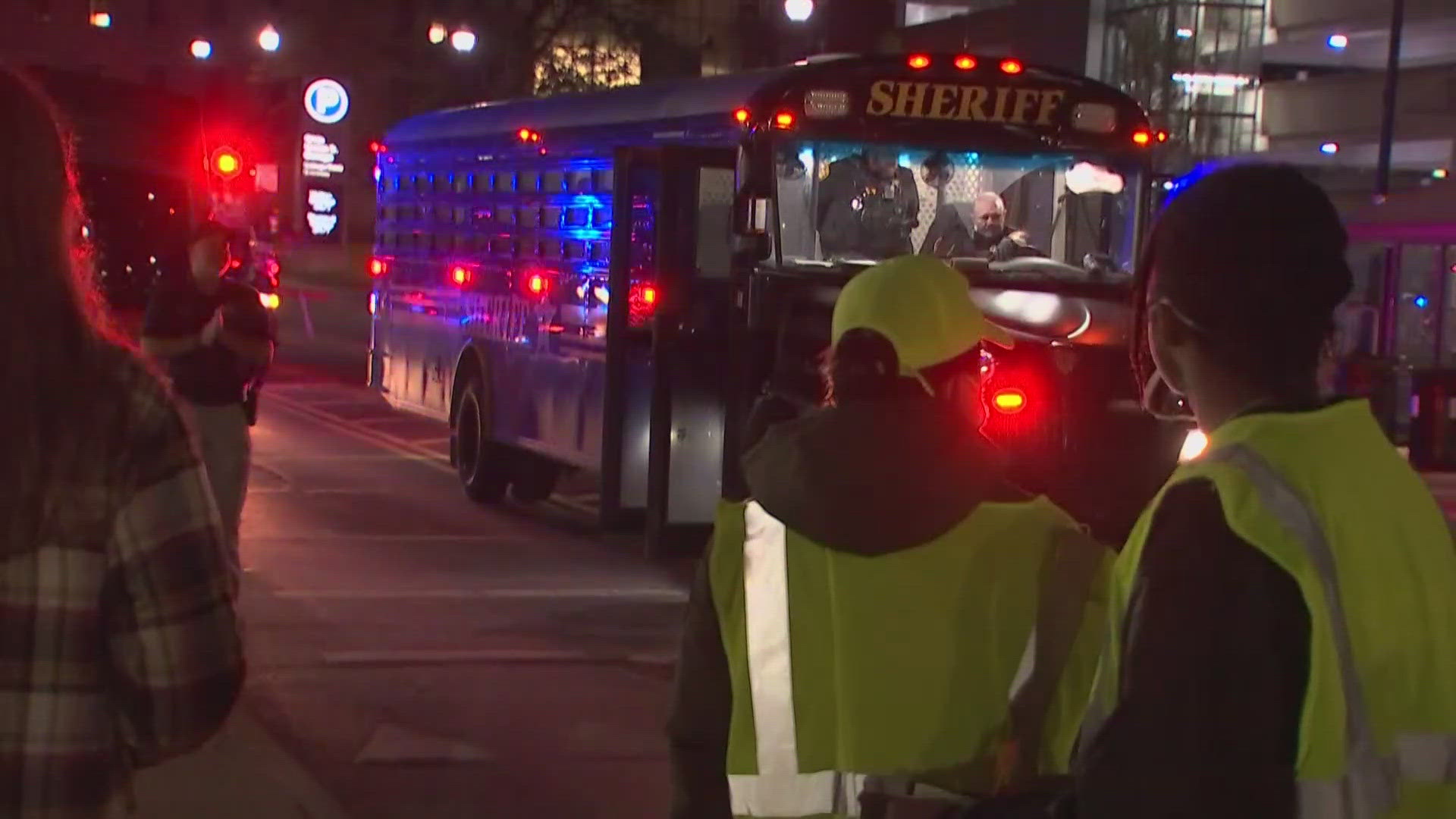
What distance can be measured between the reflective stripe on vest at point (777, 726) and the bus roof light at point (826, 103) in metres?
8.18

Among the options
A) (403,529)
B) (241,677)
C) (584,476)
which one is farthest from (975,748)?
(584,476)

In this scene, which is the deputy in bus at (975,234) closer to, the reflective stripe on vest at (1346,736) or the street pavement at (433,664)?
the street pavement at (433,664)

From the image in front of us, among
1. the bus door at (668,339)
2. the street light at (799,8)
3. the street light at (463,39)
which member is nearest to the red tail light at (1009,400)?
the bus door at (668,339)

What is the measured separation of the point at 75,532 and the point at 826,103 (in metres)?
8.51

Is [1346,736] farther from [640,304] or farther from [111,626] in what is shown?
[640,304]

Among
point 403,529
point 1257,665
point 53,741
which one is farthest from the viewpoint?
point 403,529

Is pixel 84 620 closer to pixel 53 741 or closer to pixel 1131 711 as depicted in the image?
pixel 53 741

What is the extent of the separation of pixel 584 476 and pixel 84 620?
14.0 meters

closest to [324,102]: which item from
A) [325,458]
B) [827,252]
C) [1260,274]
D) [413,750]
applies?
[325,458]

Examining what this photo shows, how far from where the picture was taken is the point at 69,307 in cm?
260

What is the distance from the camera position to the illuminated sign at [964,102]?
10867 millimetres

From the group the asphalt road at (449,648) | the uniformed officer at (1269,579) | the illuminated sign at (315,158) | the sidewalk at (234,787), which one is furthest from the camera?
the illuminated sign at (315,158)

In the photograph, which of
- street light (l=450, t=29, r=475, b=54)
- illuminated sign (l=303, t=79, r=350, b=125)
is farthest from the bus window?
street light (l=450, t=29, r=475, b=54)

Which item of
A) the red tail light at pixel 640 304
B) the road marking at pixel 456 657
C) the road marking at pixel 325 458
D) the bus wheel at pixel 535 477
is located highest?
the red tail light at pixel 640 304
